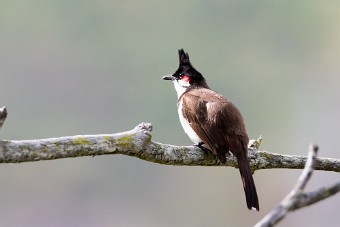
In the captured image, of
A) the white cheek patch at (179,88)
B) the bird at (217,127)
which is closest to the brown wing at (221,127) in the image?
the bird at (217,127)

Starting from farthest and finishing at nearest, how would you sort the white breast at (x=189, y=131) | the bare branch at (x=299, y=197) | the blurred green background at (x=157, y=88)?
the blurred green background at (x=157, y=88) → the white breast at (x=189, y=131) → the bare branch at (x=299, y=197)

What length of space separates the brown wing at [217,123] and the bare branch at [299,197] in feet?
9.13

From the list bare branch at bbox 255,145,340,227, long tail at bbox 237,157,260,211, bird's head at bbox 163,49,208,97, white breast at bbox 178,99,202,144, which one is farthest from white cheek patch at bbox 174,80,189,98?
bare branch at bbox 255,145,340,227

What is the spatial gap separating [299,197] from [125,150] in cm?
167

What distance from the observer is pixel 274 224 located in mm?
4047

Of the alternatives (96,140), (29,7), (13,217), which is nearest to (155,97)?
(13,217)

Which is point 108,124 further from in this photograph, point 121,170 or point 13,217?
point 13,217

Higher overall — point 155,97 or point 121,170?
point 155,97

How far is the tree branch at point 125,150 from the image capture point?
5.19 meters

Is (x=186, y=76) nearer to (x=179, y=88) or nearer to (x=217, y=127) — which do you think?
(x=179, y=88)

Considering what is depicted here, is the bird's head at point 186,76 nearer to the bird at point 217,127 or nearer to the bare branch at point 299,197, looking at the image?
the bird at point 217,127

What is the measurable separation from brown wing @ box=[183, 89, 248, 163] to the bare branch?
2784mm

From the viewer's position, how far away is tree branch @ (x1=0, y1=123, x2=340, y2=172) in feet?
17.0

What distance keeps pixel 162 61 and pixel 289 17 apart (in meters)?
16.0
